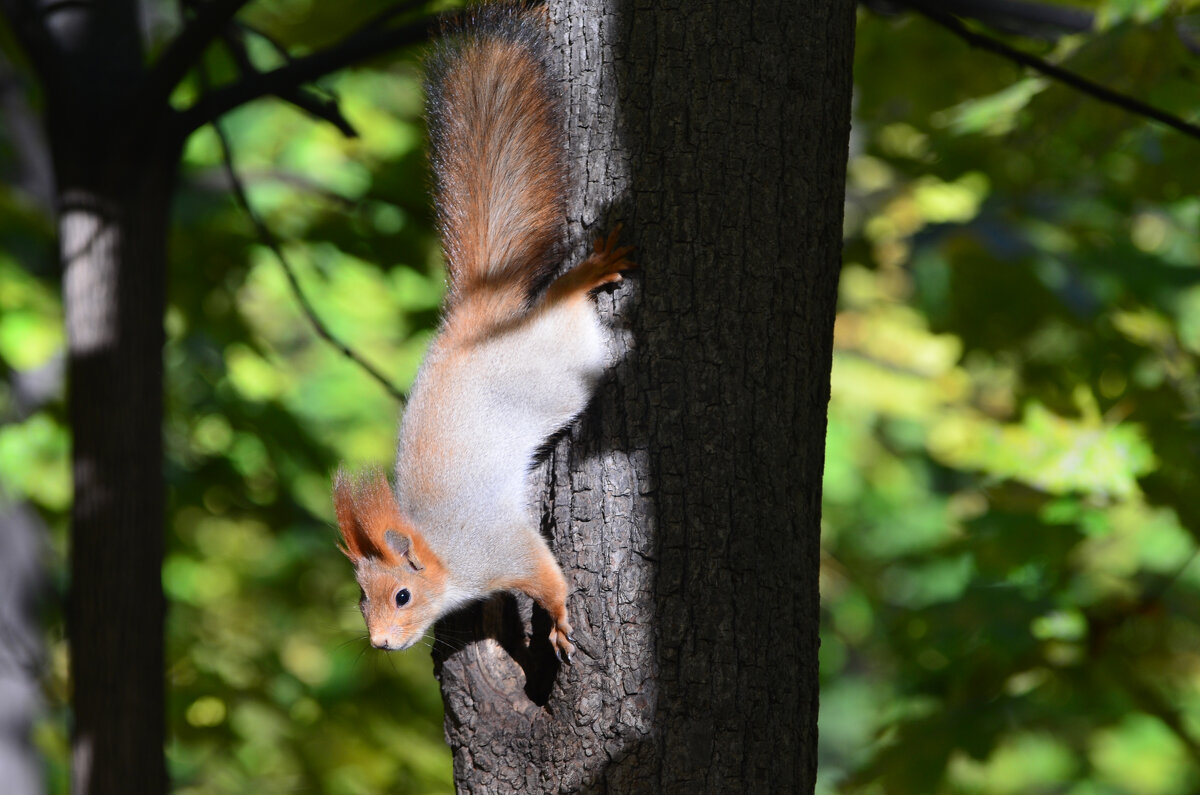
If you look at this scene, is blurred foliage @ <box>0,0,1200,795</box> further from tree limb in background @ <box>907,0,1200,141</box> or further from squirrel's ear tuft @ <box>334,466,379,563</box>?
squirrel's ear tuft @ <box>334,466,379,563</box>

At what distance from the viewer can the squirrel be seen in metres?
1.50

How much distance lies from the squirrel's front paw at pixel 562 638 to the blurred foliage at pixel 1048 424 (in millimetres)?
1351

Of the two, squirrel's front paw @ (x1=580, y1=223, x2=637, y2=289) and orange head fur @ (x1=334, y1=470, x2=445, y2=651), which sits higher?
squirrel's front paw @ (x1=580, y1=223, x2=637, y2=289)

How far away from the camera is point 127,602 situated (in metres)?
2.24

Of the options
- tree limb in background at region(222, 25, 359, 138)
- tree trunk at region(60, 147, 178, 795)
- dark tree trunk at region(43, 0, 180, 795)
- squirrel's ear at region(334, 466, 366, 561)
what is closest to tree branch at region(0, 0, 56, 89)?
dark tree trunk at region(43, 0, 180, 795)

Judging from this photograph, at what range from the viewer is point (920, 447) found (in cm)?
472

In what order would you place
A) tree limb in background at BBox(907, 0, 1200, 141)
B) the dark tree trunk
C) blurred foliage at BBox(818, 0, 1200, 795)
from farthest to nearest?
blurred foliage at BBox(818, 0, 1200, 795)
the dark tree trunk
tree limb in background at BBox(907, 0, 1200, 141)

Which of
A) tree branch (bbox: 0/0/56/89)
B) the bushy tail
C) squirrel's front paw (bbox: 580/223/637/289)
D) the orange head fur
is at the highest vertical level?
tree branch (bbox: 0/0/56/89)

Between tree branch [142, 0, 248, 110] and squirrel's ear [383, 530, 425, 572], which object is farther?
tree branch [142, 0, 248, 110]

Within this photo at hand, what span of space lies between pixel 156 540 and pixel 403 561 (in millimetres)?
927

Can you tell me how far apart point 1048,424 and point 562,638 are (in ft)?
6.74

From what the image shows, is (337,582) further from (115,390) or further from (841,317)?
(841,317)

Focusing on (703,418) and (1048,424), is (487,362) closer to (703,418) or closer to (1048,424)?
(703,418)

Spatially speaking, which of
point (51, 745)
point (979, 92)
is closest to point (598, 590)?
point (979, 92)
